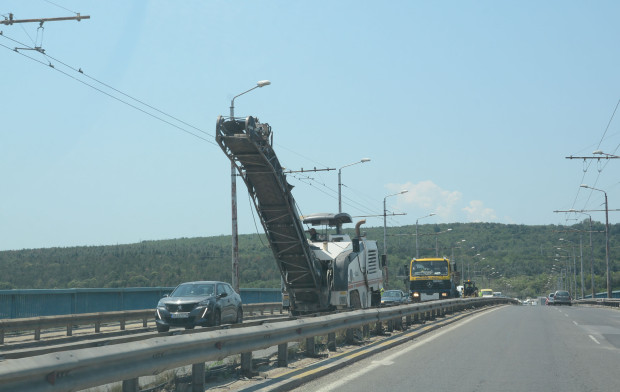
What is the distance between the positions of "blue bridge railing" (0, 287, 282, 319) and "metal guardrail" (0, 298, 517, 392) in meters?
13.8

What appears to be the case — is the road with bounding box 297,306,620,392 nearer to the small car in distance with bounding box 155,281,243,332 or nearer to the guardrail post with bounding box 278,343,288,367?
the guardrail post with bounding box 278,343,288,367

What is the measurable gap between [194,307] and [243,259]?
69.5 metres

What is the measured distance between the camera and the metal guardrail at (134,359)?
529 cm

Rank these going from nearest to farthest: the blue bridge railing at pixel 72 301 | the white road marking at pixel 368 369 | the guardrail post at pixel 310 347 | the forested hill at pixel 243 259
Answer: the white road marking at pixel 368 369, the guardrail post at pixel 310 347, the blue bridge railing at pixel 72 301, the forested hill at pixel 243 259

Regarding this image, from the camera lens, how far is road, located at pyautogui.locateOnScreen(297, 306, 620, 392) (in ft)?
31.7

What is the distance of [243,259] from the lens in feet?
294

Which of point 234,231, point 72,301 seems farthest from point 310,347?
point 234,231

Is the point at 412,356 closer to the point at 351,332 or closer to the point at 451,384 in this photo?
the point at 351,332

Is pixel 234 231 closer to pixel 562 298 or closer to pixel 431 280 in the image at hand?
pixel 431 280

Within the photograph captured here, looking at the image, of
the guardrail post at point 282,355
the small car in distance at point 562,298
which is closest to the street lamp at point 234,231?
the guardrail post at point 282,355

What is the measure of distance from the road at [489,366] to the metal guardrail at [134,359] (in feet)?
3.21

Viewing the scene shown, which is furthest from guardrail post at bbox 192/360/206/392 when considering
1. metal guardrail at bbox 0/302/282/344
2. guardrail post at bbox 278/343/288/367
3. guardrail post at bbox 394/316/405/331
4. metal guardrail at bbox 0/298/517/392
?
metal guardrail at bbox 0/302/282/344

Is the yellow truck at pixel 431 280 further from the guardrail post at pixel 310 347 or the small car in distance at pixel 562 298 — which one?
the guardrail post at pixel 310 347

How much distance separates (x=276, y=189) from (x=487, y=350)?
817 centimetres
